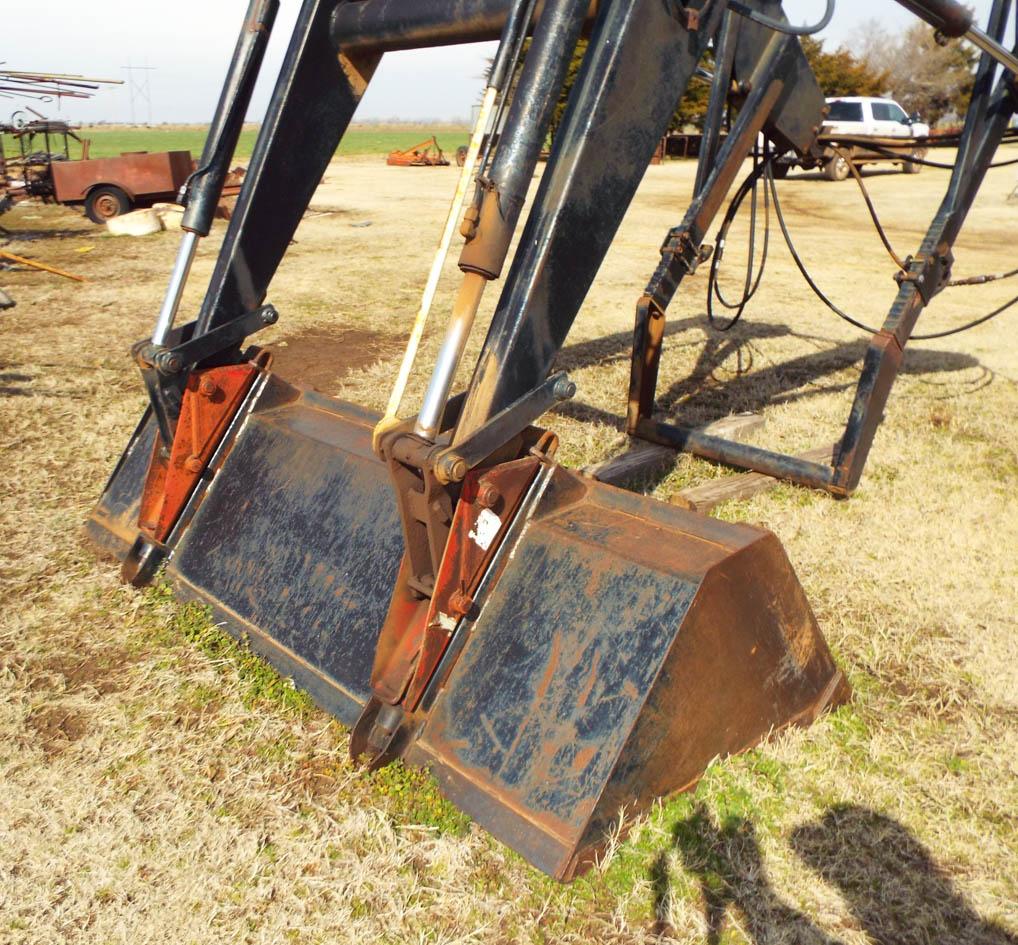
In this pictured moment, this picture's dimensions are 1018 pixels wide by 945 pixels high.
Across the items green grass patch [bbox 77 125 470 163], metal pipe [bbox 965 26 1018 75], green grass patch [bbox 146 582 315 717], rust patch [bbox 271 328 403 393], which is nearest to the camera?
green grass patch [bbox 146 582 315 717]

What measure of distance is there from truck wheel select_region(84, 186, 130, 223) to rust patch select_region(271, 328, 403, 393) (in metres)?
9.73

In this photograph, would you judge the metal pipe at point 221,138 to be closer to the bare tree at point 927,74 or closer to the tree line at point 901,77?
the tree line at point 901,77

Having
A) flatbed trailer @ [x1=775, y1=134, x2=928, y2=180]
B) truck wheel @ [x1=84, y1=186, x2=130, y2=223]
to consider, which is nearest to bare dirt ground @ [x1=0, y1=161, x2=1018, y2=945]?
flatbed trailer @ [x1=775, y1=134, x2=928, y2=180]

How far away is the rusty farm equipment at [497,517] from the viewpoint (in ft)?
7.09

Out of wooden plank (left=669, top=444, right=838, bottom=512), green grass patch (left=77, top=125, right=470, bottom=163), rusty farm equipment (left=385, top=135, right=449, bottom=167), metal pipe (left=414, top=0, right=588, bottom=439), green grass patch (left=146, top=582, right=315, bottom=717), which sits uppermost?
metal pipe (left=414, top=0, right=588, bottom=439)

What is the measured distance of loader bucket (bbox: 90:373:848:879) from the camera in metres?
2.16

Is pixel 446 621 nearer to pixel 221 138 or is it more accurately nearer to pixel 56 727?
pixel 56 727

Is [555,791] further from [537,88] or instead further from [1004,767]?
[537,88]

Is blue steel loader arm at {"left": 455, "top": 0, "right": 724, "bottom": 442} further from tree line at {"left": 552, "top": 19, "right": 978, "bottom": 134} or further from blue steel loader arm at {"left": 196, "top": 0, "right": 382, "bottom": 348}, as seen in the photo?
tree line at {"left": 552, "top": 19, "right": 978, "bottom": 134}

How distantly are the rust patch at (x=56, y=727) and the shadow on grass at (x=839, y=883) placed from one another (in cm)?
169

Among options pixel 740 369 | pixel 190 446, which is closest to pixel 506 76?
pixel 190 446

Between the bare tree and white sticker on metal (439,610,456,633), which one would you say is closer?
white sticker on metal (439,610,456,633)

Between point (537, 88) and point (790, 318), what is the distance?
6.86 m

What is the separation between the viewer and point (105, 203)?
15.5 m
